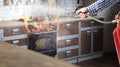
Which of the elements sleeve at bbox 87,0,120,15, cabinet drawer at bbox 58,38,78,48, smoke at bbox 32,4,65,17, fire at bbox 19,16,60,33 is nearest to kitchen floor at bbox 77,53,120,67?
cabinet drawer at bbox 58,38,78,48

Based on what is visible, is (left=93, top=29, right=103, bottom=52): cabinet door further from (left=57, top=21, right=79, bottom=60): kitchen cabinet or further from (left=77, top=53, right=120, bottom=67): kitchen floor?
(left=57, top=21, right=79, bottom=60): kitchen cabinet

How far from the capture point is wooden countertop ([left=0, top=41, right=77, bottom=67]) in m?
1.05

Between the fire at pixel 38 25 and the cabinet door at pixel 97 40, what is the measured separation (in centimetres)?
103

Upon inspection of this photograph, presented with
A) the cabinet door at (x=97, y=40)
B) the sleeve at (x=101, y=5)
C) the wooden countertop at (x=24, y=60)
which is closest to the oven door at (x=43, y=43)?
the cabinet door at (x=97, y=40)

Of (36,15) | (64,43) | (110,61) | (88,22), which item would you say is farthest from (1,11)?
(110,61)

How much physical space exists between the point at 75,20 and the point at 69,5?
0.72 metres

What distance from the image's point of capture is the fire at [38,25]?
4.23 meters

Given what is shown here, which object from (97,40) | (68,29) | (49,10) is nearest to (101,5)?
(68,29)

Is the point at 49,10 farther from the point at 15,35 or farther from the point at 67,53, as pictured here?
the point at 15,35

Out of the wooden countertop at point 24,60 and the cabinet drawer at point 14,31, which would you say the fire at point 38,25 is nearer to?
the cabinet drawer at point 14,31

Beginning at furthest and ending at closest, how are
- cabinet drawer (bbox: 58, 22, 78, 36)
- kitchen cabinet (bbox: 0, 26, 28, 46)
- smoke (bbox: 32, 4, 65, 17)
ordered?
smoke (bbox: 32, 4, 65, 17) < cabinet drawer (bbox: 58, 22, 78, 36) < kitchen cabinet (bbox: 0, 26, 28, 46)

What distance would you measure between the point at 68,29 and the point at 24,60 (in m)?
3.65

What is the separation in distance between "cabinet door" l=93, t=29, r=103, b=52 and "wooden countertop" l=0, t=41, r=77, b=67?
4011mm

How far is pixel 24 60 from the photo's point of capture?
113cm
